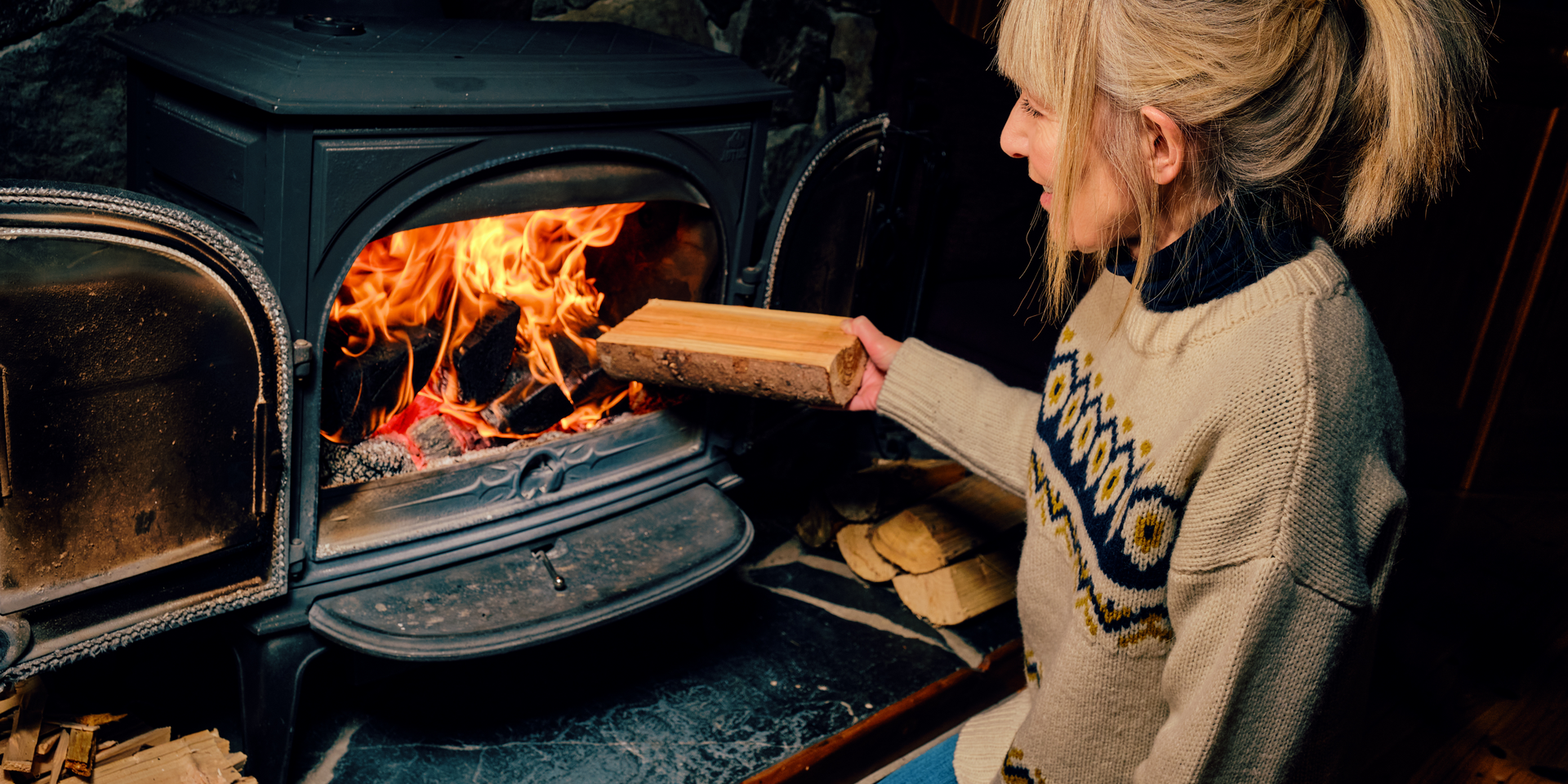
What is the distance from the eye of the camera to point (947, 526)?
7.50 feet

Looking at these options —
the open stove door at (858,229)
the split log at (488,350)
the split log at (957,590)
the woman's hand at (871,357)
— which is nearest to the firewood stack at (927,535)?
the split log at (957,590)

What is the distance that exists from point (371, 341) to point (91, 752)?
63 centimetres

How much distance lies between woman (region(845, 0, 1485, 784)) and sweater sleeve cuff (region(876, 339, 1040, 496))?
0.30 metres

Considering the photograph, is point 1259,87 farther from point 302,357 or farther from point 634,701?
point 634,701

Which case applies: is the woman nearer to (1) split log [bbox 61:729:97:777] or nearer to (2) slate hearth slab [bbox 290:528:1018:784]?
(2) slate hearth slab [bbox 290:528:1018:784]

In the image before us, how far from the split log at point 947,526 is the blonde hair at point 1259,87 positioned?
1.32m

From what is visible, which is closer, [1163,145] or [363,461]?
[1163,145]

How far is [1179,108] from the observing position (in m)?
0.90

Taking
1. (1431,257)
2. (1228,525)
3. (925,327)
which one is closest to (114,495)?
(1228,525)

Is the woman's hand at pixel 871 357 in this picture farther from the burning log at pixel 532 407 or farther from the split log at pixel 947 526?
the split log at pixel 947 526

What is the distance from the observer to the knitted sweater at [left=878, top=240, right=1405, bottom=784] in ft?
2.74

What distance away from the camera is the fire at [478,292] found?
1.51m

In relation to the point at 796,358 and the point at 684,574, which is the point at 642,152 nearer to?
the point at 796,358

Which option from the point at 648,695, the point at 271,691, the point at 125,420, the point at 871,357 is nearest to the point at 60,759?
the point at 271,691
